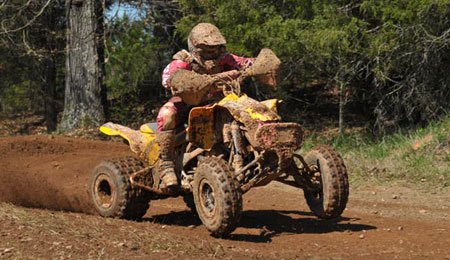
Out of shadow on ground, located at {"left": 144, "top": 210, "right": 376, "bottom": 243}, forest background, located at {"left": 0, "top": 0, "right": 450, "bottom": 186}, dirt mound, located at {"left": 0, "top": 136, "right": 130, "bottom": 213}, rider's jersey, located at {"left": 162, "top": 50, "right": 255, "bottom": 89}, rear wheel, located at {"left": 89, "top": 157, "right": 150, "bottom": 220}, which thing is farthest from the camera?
forest background, located at {"left": 0, "top": 0, "right": 450, "bottom": 186}

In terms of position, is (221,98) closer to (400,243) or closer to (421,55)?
(400,243)

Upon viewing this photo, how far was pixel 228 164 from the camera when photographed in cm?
751

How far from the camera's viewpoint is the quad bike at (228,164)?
735 cm

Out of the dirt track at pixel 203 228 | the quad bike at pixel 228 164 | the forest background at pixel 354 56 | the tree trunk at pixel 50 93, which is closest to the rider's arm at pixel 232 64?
the quad bike at pixel 228 164

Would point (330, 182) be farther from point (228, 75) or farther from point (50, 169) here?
point (50, 169)

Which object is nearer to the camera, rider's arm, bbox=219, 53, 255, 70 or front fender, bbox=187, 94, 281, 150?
front fender, bbox=187, 94, 281, 150

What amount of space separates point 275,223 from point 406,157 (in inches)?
198

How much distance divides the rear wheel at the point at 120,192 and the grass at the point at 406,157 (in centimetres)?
450

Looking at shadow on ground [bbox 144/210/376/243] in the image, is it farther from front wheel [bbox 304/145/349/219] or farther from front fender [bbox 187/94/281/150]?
front fender [bbox 187/94/281/150]

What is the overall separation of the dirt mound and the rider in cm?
192

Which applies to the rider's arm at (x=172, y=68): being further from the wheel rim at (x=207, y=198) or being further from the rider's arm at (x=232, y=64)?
the wheel rim at (x=207, y=198)

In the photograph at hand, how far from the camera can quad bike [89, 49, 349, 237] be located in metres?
7.35

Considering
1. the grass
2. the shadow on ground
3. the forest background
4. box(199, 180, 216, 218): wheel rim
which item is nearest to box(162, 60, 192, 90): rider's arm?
box(199, 180, 216, 218): wheel rim

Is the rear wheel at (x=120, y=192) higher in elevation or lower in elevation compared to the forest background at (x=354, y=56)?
lower
